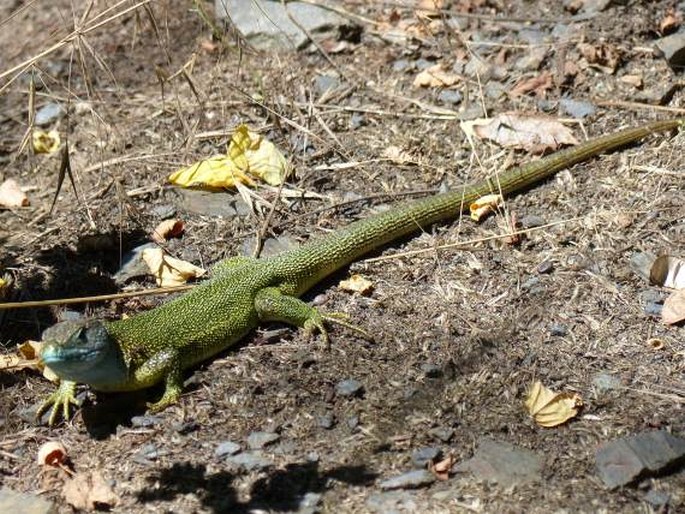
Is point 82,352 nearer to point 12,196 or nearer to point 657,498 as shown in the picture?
point 12,196

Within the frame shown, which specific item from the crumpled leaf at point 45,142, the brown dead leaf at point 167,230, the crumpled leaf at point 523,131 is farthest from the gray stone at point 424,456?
the crumpled leaf at point 45,142

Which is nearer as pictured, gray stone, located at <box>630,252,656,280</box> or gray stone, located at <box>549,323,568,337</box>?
gray stone, located at <box>549,323,568,337</box>

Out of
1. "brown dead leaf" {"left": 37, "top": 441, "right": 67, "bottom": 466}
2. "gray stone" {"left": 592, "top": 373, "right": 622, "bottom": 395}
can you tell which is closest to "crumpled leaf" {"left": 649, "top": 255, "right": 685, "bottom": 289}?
"gray stone" {"left": 592, "top": 373, "right": 622, "bottom": 395}

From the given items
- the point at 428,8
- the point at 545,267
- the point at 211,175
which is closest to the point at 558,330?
the point at 545,267

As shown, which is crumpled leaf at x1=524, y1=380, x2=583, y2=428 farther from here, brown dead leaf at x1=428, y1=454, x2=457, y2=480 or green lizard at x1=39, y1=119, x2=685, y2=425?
green lizard at x1=39, y1=119, x2=685, y2=425

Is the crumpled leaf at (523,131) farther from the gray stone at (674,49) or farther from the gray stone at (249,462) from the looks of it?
the gray stone at (249,462)
